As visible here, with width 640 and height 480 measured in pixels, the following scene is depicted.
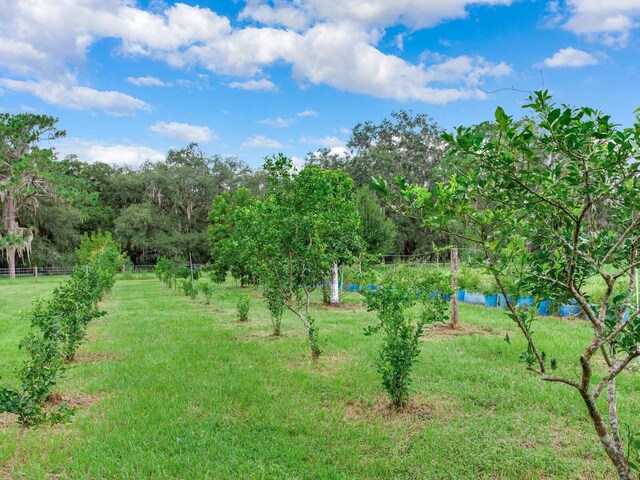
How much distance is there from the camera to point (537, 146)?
2154 mm

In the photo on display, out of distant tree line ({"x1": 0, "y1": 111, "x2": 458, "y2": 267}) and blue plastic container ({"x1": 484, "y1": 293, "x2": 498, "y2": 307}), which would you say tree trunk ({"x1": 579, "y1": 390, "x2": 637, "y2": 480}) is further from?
distant tree line ({"x1": 0, "y1": 111, "x2": 458, "y2": 267})

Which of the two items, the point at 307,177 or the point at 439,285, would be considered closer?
the point at 439,285

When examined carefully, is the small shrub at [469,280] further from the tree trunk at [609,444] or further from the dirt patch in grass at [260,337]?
the tree trunk at [609,444]

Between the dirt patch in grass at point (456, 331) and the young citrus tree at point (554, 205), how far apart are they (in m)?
6.72

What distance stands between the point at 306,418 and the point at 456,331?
5833 millimetres

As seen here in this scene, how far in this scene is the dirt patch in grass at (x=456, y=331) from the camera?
30.5ft

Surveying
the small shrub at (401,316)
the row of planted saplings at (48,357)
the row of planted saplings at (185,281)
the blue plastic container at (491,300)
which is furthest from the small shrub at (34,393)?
A: the blue plastic container at (491,300)

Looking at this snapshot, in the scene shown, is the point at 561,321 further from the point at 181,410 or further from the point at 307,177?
the point at 181,410

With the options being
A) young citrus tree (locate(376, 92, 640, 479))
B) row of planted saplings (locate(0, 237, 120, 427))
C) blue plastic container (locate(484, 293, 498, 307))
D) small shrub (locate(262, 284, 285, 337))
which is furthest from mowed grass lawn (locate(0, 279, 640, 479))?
blue plastic container (locate(484, 293, 498, 307))

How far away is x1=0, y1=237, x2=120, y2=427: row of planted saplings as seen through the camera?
128 inches

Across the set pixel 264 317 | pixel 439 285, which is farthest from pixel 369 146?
pixel 439 285

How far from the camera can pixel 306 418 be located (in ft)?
15.5

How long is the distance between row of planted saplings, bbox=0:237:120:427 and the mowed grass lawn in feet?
1.68

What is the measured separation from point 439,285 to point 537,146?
3.11 metres
